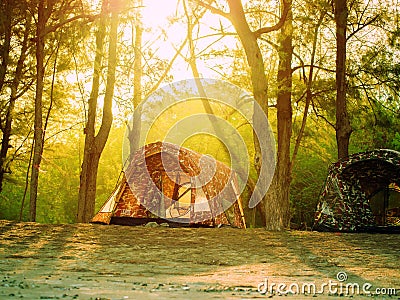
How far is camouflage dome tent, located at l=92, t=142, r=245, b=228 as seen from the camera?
1523 centimetres

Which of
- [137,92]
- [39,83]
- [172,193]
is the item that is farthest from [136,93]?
[39,83]

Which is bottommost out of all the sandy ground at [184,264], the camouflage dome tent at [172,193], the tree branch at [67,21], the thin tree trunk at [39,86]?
the sandy ground at [184,264]

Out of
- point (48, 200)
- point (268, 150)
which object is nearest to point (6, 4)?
point (268, 150)

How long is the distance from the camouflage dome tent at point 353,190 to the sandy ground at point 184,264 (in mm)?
2252

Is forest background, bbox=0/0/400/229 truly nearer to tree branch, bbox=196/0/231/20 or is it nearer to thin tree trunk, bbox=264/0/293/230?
thin tree trunk, bbox=264/0/293/230

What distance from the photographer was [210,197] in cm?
1529

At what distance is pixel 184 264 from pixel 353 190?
883 cm

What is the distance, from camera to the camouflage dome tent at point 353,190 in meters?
13.8

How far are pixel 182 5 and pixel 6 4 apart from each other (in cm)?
582

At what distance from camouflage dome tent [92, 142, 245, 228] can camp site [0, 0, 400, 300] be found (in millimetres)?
52

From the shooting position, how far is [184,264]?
676 centimetres

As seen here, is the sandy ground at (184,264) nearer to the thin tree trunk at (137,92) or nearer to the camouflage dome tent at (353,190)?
the camouflage dome tent at (353,190)

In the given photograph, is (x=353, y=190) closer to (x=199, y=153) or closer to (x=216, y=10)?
(x=199, y=153)

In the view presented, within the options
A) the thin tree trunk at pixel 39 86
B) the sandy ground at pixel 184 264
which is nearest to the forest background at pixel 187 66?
the thin tree trunk at pixel 39 86
